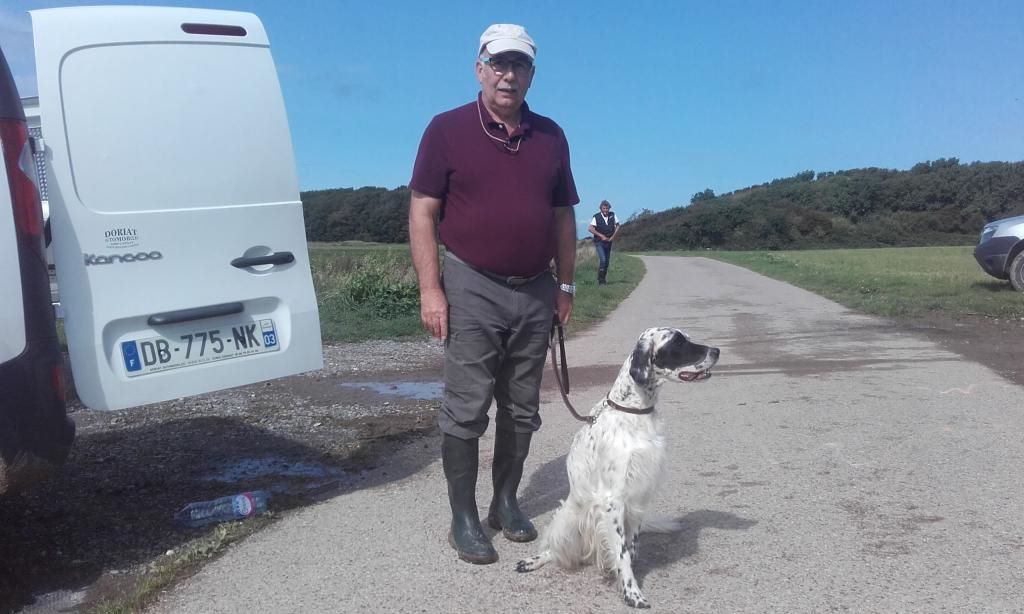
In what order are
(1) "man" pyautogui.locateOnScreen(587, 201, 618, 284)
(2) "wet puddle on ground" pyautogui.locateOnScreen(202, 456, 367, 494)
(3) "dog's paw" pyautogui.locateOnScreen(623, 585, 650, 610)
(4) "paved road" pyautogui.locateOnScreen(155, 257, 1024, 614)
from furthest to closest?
(1) "man" pyautogui.locateOnScreen(587, 201, 618, 284) < (2) "wet puddle on ground" pyautogui.locateOnScreen(202, 456, 367, 494) < (4) "paved road" pyautogui.locateOnScreen(155, 257, 1024, 614) < (3) "dog's paw" pyautogui.locateOnScreen(623, 585, 650, 610)

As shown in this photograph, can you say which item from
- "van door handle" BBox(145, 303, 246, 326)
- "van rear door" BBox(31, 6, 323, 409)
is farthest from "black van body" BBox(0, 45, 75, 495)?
"van door handle" BBox(145, 303, 246, 326)

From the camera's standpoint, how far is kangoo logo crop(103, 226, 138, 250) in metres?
3.67

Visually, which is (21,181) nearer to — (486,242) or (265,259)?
(265,259)

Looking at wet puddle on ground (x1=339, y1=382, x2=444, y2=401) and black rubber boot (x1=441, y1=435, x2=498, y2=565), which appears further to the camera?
wet puddle on ground (x1=339, y1=382, x2=444, y2=401)

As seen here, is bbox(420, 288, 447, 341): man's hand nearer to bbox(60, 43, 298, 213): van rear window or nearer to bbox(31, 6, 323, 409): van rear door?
bbox(31, 6, 323, 409): van rear door

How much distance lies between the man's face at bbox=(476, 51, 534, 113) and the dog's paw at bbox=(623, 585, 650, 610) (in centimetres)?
207

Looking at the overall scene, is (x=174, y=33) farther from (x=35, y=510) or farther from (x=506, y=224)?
(x=35, y=510)

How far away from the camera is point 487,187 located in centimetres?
362

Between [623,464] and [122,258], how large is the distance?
7.73 ft

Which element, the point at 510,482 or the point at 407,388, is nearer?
the point at 510,482

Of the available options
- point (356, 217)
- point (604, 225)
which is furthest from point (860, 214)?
point (604, 225)

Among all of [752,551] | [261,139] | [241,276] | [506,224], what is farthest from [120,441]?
[752,551]

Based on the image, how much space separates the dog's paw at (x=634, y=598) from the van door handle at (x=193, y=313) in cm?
226

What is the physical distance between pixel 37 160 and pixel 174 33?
2.76 ft
